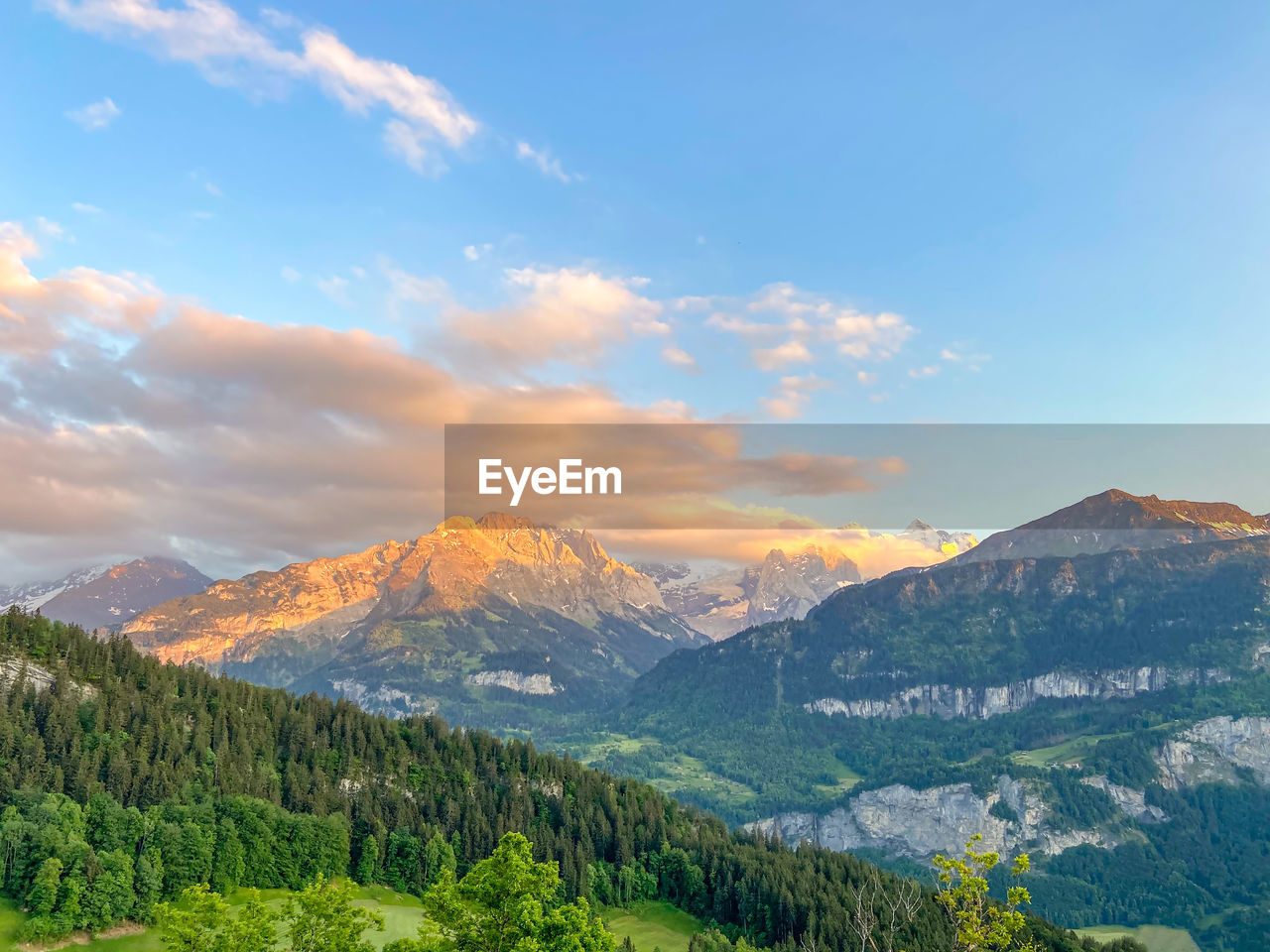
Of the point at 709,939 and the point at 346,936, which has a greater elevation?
the point at 346,936

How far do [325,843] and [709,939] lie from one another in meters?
84.5

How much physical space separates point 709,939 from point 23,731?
491 feet

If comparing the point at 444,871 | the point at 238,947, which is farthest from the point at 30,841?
the point at 444,871

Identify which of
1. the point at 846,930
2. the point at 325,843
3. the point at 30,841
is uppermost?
the point at 30,841

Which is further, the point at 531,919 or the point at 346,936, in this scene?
the point at 346,936

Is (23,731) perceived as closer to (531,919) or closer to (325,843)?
(325,843)

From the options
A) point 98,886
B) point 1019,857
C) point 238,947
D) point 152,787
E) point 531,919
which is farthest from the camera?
point 152,787

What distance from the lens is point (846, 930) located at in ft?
628

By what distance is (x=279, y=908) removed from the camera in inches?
6526

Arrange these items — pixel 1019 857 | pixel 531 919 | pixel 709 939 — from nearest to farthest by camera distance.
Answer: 1. pixel 1019 857
2. pixel 531 919
3. pixel 709 939

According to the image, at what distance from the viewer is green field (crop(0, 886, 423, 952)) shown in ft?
452

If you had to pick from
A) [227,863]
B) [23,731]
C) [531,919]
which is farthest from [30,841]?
[531,919]

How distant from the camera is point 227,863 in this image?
6875 inches

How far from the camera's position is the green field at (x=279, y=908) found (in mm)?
137750
